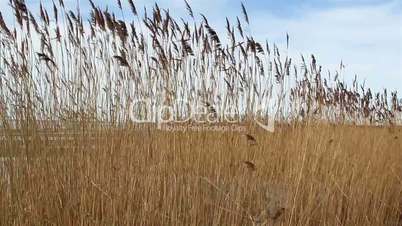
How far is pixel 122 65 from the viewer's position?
2875 mm

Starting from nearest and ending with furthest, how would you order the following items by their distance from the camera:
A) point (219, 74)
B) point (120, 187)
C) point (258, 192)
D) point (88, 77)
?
1. point (120, 187)
2. point (258, 192)
3. point (88, 77)
4. point (219, 74)

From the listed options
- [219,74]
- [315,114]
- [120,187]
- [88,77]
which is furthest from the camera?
[315,114]

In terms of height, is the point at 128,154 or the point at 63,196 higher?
the point at 128,154

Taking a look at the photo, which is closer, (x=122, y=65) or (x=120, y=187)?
(x=120, y=187)

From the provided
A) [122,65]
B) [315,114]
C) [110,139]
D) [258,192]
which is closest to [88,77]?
[122,65]

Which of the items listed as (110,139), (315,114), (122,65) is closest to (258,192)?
(110,139)

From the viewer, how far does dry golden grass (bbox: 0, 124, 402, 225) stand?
95.7 inches

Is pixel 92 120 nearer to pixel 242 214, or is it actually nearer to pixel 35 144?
pixel 35 144

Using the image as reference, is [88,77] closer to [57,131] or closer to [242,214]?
[57,131]

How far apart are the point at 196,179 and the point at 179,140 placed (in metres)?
0.36

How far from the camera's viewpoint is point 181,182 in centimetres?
260

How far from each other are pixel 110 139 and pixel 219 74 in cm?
90

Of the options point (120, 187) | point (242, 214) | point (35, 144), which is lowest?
point (242, 214)

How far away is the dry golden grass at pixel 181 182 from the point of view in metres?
2.43
